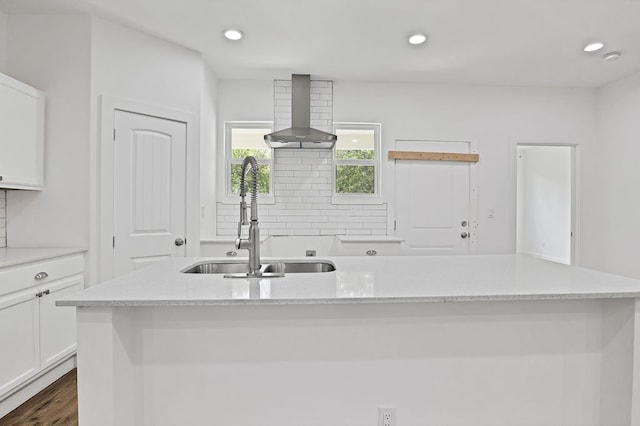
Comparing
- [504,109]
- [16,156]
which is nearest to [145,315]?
[16,156]

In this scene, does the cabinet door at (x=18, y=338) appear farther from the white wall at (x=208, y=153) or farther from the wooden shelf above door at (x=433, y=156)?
the wooden shelf above door at (x=433, y=156)

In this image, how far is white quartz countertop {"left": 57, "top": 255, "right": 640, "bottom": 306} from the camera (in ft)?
3.97

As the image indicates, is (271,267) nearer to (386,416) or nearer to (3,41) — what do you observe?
(386,416)

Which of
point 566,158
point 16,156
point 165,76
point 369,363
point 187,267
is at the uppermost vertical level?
point 165,76

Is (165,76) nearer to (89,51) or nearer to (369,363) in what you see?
(89,51)

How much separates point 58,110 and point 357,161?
9.86 feet

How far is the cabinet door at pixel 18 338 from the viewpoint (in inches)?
76.1

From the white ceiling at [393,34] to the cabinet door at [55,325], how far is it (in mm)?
2138

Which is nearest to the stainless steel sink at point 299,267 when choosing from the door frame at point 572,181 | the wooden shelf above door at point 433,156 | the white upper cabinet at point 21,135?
the white upper cabinet at point 21,135

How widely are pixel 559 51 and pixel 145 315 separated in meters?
4.24

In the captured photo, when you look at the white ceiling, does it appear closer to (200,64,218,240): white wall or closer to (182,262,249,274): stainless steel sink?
(200,64,218,240): white wall

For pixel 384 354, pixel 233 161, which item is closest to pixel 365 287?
pixel 384 354

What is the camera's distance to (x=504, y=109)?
4352 mm

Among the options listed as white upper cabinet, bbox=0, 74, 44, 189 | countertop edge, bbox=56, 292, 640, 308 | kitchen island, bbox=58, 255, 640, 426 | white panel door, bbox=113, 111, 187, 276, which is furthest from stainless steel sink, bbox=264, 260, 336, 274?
white upper cabinet, bbox=0, 74, 44, 189
